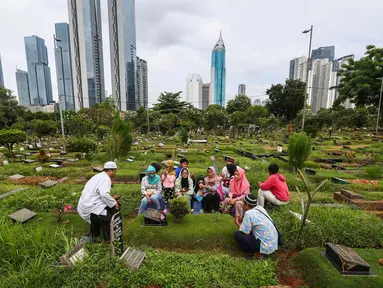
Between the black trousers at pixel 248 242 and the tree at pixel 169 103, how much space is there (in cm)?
3808

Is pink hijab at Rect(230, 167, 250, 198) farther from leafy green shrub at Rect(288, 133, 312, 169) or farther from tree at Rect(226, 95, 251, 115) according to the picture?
tree at Rect(226, 95, 251, 115)

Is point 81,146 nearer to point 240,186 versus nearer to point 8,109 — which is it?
point 240,186

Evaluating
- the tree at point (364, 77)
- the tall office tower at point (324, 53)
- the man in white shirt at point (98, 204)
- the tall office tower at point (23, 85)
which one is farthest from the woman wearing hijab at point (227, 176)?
the tall office tower at point (23, 85)

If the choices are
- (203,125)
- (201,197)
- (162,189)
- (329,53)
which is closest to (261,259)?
(201,197)

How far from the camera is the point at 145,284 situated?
254cm

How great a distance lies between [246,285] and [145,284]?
1336 millimetres

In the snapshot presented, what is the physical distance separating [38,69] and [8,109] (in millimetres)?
50873

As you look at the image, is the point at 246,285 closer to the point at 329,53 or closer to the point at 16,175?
the point at 16,175

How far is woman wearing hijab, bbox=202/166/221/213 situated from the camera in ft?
16.0

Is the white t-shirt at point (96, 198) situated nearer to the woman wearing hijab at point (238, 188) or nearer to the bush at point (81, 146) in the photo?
the woman wearing hijab at point (238, 188)

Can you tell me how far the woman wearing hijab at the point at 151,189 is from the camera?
181 inches

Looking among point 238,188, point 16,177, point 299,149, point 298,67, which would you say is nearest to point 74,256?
point 238,188

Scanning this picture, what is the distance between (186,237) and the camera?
3646 millimetres

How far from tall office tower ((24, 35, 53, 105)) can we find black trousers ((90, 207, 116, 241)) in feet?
278
